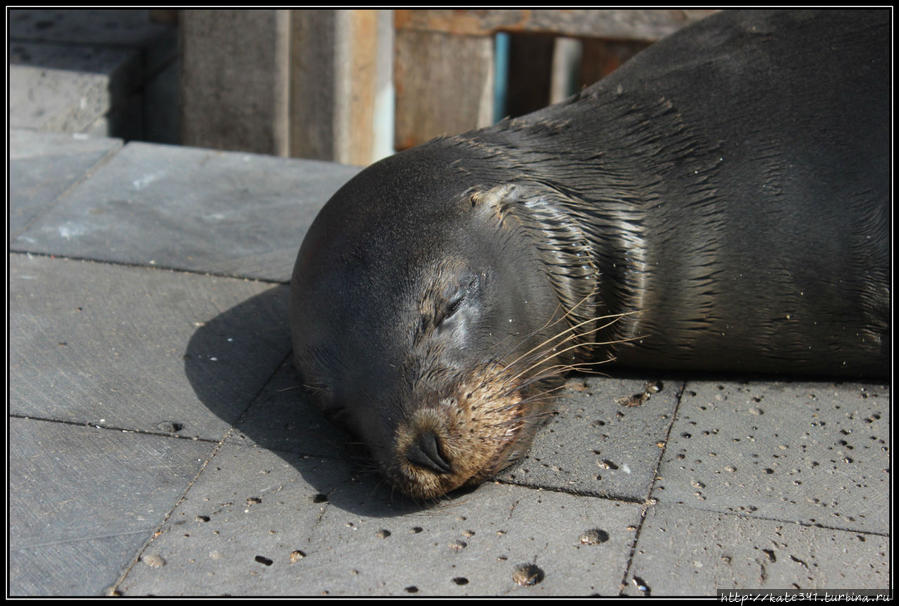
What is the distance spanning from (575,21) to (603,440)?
3.95 m

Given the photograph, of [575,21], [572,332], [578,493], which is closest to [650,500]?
[578,493]

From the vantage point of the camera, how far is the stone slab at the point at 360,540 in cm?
305

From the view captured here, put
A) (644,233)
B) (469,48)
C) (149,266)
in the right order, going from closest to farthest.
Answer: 1. (644,233)
2. (149,266)
3. (469,48)

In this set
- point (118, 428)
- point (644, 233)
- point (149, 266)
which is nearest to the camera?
point (118, 428)

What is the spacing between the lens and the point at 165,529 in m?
3.27

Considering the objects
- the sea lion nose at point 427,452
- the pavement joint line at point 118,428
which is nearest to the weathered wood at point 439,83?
the pavement joint line at point 118,428

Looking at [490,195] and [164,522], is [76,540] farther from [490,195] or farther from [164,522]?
[490,195]

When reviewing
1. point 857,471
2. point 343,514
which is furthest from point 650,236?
point 343,514

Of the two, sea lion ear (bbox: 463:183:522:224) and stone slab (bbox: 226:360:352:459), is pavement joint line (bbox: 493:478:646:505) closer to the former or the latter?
stone slab (bbox: 226:360:352:459)

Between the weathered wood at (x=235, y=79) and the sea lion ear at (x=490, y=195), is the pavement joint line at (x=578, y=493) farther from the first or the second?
the weathered wood at (x=235, y=79)

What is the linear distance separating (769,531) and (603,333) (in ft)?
3.03

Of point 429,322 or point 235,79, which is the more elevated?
point 429,322

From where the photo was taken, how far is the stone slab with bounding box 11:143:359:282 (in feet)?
16.0

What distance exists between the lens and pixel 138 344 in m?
4.22
